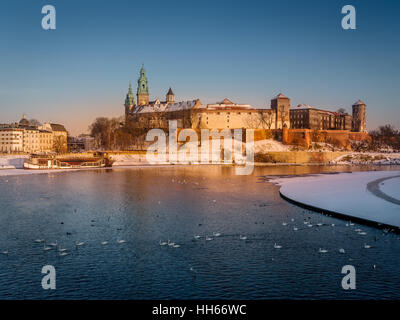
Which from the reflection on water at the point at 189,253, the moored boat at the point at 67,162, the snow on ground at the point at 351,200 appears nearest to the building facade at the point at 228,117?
the moored boat at the point at 67,162

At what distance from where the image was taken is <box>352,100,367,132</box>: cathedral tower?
111 metres

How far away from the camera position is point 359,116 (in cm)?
11162

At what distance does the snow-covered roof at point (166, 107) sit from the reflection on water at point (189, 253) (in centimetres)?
7738

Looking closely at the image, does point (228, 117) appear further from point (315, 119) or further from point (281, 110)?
point (315, 119)

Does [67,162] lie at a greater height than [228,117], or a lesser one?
lesser

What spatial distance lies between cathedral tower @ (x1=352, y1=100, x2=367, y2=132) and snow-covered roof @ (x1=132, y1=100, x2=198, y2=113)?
45.5m

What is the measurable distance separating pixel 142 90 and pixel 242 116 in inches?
1508

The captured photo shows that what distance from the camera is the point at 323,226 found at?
16.7 metres

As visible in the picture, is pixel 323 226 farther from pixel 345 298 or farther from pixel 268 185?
pixel 268 185

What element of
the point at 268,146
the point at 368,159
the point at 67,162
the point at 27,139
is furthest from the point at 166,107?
the point at 368,159

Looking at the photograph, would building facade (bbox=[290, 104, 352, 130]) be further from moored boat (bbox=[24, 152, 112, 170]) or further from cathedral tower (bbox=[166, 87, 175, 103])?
moored boat (bbox=[24, 152, 112, 170])

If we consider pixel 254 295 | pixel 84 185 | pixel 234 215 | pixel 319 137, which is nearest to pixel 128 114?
pixel 319 137
